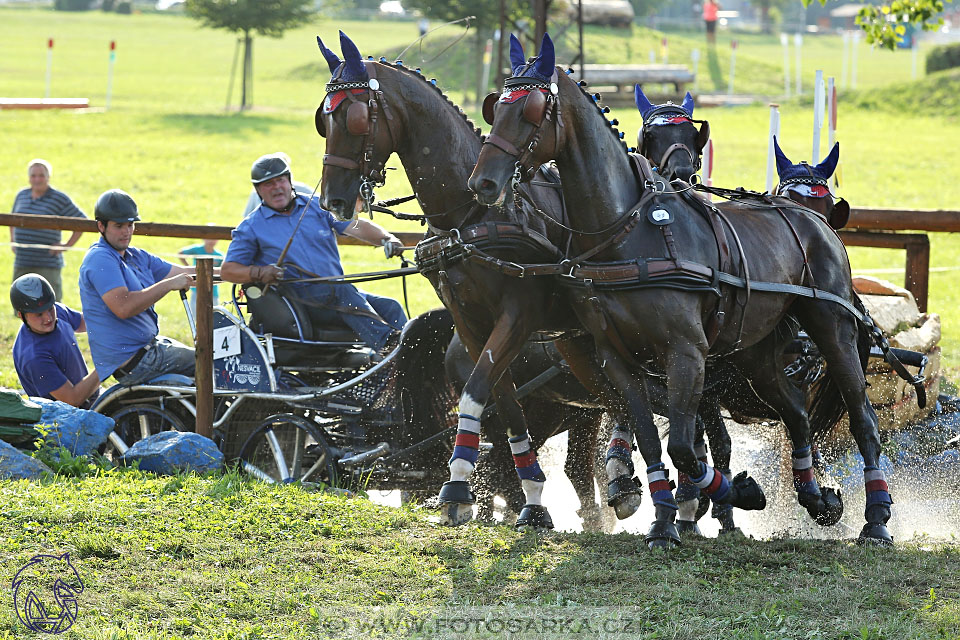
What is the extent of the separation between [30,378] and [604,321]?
4.14m

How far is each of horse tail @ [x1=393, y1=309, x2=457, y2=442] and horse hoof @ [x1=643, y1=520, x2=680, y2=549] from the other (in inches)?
70.8

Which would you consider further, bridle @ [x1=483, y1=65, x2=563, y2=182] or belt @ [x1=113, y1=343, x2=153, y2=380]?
belt @ [x1=113, y1=343, x2=153, y2=380]

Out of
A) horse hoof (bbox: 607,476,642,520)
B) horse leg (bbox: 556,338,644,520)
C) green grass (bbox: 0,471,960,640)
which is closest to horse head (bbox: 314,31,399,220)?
horse leg (bbox: 556,338,644,520)

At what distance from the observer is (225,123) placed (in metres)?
28.7

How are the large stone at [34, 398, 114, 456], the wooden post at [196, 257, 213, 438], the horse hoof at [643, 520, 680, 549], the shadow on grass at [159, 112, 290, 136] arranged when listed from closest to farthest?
the horse hoof at [643, 520, 680, 549], the large stone at [34, 398, 114, 456], the wooden post at [196, 257, 213, 438], the shadow on grass at [159, 112, 290, 136]

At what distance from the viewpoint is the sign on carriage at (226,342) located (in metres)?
7.15

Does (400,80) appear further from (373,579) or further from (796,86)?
(796,86)

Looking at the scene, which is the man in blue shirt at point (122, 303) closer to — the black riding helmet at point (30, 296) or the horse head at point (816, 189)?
the black riding helmet at point (30, 296)

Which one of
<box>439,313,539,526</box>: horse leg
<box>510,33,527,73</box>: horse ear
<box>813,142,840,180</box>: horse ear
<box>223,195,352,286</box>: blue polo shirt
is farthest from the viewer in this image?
<box>223,195,352,286</box>: blue polo shirt

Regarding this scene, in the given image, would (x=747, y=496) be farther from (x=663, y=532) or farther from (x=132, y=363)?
(x=132, y=363)

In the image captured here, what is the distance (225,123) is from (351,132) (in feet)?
79.4

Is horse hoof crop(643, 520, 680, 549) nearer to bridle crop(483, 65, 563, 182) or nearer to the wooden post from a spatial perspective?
bridle crop(483, 65, 563, 182)

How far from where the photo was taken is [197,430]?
23.7 feet

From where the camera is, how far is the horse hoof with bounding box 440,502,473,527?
5609 millimetres
